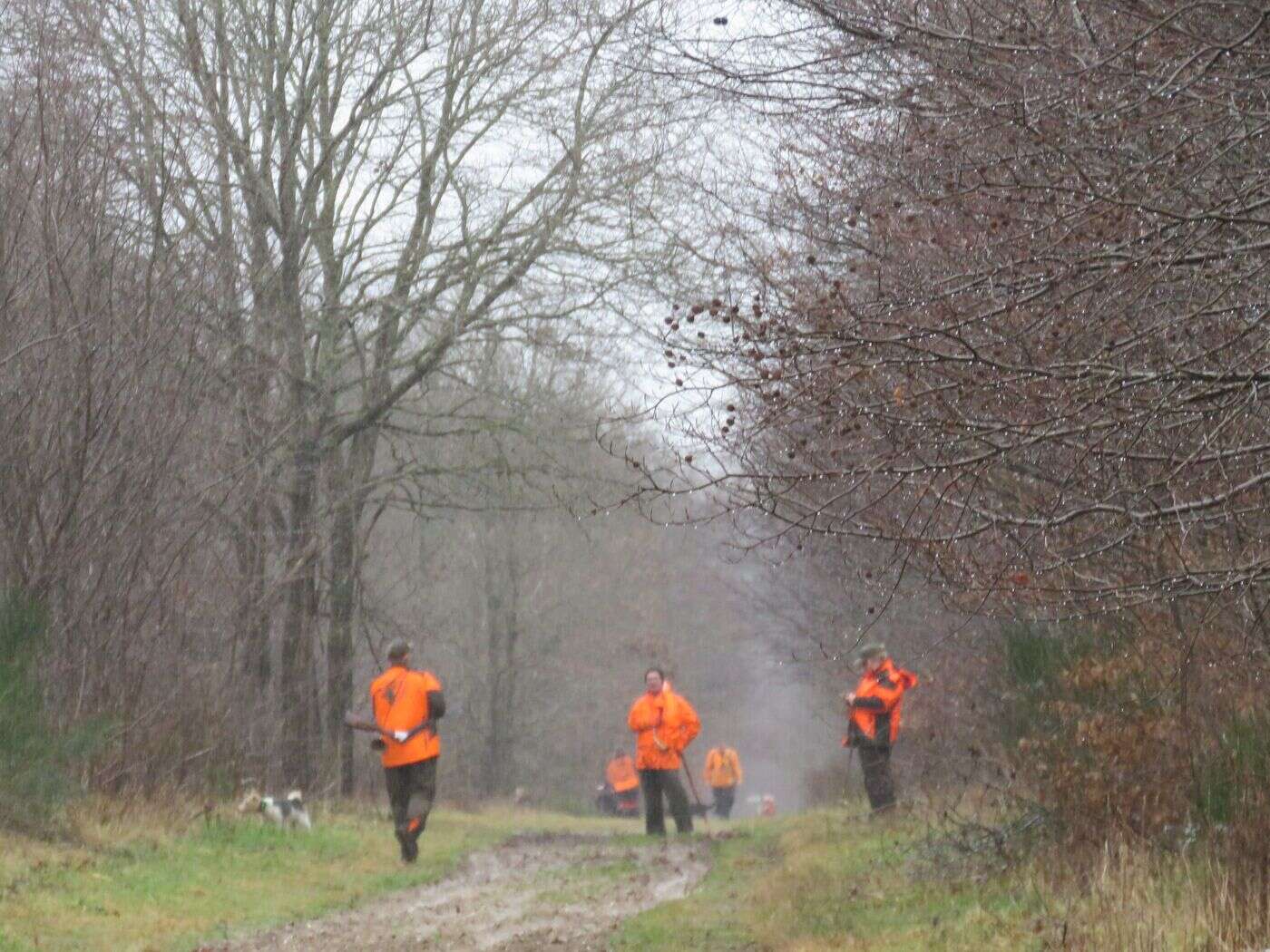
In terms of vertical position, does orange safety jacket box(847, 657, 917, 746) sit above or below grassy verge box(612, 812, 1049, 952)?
above

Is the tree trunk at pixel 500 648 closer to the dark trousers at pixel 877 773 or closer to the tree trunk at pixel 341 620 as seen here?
the tree trunk at pixel 341 620

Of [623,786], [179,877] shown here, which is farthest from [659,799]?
[623,786]

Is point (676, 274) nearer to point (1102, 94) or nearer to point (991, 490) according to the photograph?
point (991, 490)

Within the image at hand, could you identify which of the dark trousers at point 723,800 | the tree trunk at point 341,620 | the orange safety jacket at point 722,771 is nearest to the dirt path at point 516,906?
the tree trunk at point 341,620

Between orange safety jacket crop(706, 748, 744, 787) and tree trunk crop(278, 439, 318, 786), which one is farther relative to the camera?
orange safety jacket crop(706, 748, 744, 787)

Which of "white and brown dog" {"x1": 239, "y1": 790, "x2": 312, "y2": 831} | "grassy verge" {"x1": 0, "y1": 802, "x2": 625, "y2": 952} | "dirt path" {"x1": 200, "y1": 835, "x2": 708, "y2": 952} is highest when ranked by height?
"white and brown dog" {"x1": 239, "y1": 790, "x2": 312, "y2": 831}

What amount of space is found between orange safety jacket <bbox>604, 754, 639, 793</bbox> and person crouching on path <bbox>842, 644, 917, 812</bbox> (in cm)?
2087

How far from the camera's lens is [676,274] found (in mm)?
17844

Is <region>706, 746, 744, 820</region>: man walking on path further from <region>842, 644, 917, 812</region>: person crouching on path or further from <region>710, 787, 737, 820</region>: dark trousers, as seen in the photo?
<region>842, 644, 917, 812</region>: person crouching on path

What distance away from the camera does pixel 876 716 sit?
53.1ft

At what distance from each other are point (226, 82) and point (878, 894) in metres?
11.7

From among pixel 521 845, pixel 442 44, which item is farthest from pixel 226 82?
pixel 521 845

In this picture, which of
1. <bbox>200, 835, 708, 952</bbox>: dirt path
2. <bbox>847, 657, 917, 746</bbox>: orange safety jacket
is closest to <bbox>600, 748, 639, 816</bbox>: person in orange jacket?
<bbox>200, 835, 708, 952</bbox>: dirt path

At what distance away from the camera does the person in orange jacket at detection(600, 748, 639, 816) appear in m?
36.8
